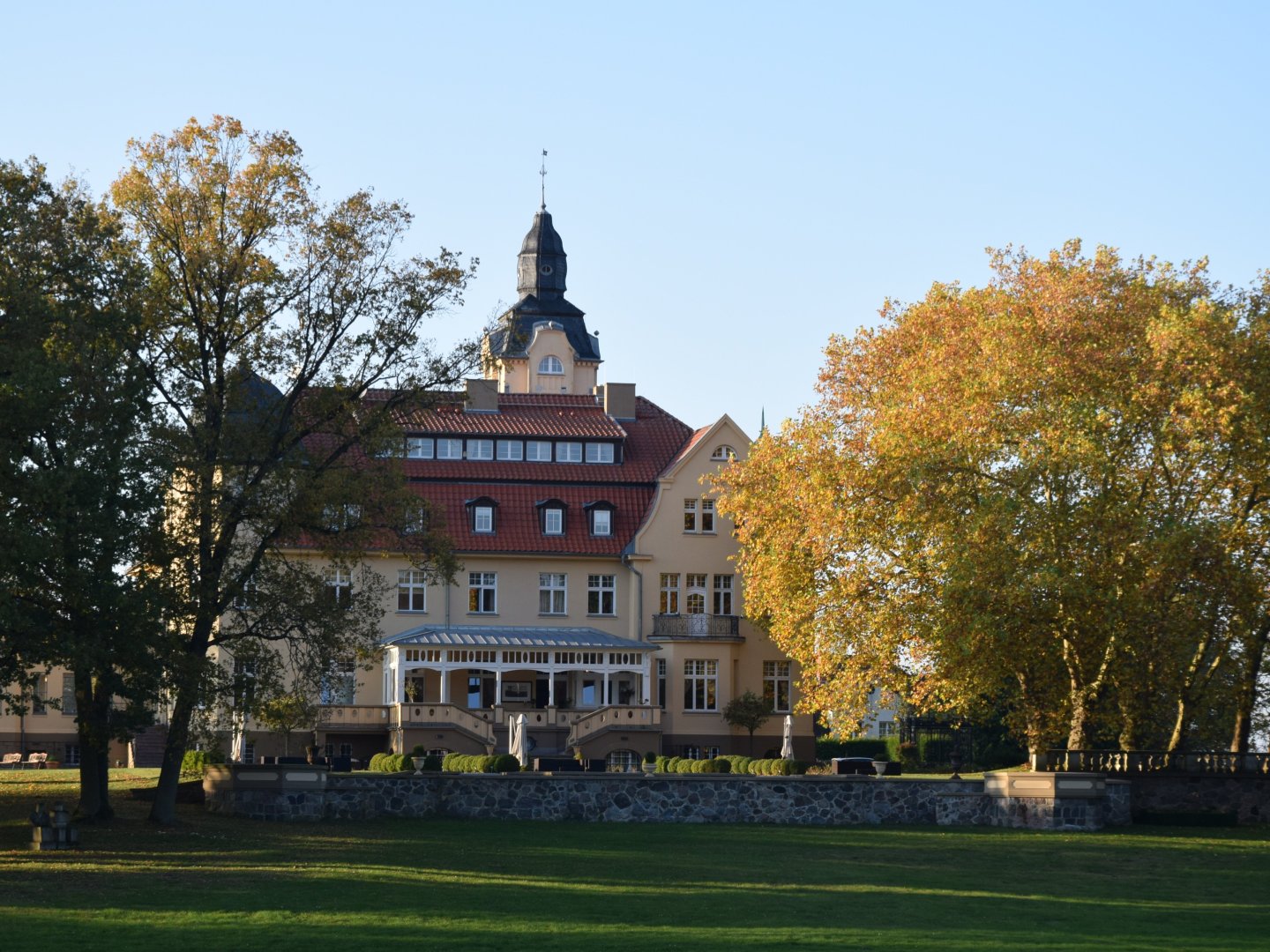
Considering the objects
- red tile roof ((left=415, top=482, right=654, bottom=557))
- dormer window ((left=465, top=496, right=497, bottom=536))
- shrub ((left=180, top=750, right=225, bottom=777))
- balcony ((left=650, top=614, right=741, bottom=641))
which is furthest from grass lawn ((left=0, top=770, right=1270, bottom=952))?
dormer window ((left=465, top=496, right=497, bottom=536))

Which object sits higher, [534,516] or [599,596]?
[534,516]

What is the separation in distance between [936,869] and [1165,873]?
391 centimetres

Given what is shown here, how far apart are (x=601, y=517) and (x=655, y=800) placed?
2563 centimetres

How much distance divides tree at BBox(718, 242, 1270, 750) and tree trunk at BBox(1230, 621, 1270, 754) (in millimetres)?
288

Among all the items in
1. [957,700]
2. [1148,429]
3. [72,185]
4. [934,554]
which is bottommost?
[957,700]

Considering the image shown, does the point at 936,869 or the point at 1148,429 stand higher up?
the point at 1148,429

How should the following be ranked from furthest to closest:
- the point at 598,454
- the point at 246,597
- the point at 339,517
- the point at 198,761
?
the point at 598,454
the point at 198,761
the point at 339,517
the point at 246,597

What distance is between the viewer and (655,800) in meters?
38.1

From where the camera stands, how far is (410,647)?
191 feet

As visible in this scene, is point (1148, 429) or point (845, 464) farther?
point (845, 464)

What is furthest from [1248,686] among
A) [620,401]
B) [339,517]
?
[620,401]

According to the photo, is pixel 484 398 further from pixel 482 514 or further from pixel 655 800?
pixel 655 800

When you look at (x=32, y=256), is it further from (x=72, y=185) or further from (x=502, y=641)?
(x=502, y=641)

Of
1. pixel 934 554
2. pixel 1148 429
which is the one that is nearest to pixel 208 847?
pixel 934 554
